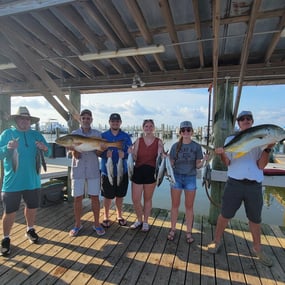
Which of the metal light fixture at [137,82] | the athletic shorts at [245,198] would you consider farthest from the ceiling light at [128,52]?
the athletic shorts at [245,198]

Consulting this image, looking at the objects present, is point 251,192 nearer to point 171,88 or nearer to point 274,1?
point 274,1

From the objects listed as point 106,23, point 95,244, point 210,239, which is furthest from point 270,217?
point 106,23

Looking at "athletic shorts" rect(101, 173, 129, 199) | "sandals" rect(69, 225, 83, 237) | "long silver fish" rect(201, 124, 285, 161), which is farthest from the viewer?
"athletic shorts" rect(101, 173, 129, 199)

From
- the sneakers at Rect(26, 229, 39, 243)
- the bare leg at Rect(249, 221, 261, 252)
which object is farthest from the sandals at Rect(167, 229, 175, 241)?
the sneakers at Rect(26, 229, 39, 243)

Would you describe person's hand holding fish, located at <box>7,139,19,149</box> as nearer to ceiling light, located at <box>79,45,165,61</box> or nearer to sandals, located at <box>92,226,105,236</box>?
ceiling light, located at <box>79,45,165,61</box>

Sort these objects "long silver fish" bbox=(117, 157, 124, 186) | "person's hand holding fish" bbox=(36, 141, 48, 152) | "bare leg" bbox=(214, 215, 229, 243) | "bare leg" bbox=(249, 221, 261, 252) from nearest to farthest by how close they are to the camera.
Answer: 1. "bare leg" bbox=(249, 221, 261, 252)
2. "bare leg" bbox=(214, 215, 229, 243)
3. "person's hand holding fish" bbox=(36, 141, 48, 152)
4. "long silver fish" bbox=(117, 157, 124, 186)

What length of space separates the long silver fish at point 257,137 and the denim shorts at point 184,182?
833mm

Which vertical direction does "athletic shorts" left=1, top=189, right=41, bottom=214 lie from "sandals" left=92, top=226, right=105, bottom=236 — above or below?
above

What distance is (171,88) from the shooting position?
434cm

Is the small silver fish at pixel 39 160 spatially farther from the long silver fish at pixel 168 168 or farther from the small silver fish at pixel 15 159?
the long silver fish at pixel 168 168

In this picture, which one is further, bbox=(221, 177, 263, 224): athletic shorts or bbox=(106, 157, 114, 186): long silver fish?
bbox=(106, 157, 114, 186): long silver fish

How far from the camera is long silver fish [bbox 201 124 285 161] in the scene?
7.27ft

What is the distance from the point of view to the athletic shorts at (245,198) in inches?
103

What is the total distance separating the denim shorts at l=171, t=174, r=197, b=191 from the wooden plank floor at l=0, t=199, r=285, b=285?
31.7 inches
